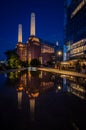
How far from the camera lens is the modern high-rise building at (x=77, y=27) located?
6738 cm

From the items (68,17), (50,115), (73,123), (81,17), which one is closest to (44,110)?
(50,115)

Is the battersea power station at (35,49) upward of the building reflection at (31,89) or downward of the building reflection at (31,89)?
upward

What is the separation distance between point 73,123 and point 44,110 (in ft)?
6.80

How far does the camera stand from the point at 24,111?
7.78 metres

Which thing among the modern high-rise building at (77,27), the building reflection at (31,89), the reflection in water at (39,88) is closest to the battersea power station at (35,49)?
the modern high-rise building at (77,27)

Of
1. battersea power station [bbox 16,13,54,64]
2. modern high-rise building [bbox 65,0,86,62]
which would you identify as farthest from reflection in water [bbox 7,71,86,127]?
battersea power station [bbox 16,13,54,64]

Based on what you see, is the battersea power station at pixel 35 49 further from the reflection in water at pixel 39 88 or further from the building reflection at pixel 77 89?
the building reflection at pixel 77 89

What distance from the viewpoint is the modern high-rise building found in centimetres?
6738

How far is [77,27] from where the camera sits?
3132 inches

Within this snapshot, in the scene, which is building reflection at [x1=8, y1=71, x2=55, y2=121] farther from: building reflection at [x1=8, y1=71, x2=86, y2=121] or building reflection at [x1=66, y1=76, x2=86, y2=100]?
building reflection at [x1=66, y1=76, x2=86, y2=100]

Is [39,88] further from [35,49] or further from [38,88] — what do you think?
[35,49]

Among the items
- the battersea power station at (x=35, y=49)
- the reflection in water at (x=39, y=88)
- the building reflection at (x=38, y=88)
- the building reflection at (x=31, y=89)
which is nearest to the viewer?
the building reflection at (x=31, y=89)

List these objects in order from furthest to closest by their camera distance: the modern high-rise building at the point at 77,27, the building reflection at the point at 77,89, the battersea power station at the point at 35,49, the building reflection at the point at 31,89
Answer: the battersea power station at the point at 35,49
the modern high-rise building at the point at 77,27
the building reflection at the point at 77,89
the building reflection at the point at 31,89

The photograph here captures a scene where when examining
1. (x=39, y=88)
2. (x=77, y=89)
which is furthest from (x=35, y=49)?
(x=77, y=89)
